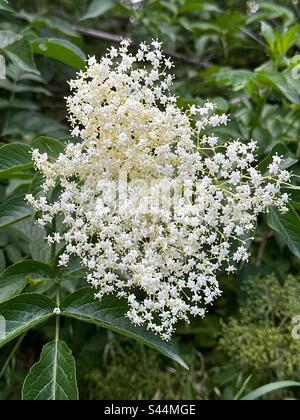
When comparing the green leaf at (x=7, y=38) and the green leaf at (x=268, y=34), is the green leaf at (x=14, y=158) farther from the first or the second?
the green leaf at (x=268, y=34)

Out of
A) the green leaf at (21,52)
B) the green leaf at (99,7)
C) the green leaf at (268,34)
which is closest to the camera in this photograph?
the green leaf at (21,52)

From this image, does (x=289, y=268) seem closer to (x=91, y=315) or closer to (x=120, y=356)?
(x=120, y=356)

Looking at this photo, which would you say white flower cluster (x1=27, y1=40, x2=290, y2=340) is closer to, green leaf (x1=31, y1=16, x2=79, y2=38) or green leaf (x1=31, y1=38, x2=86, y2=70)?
green leaf (x1=31, y1=38, x2=86, y2=70)

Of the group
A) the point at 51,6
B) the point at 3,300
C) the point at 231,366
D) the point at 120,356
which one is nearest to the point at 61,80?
the point at 51,6

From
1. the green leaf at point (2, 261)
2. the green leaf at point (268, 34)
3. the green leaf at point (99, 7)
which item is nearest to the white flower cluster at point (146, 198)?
the green leaf at point (2, 261)

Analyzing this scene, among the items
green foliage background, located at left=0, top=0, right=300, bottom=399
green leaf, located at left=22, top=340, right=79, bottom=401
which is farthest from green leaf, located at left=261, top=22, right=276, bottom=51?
green leaf, located at left=22, top=340, right=79, bottom=401
